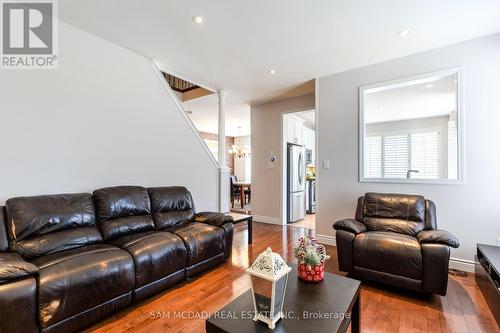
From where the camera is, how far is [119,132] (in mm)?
2990

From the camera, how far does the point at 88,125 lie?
271cm

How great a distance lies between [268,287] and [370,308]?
1.38 m

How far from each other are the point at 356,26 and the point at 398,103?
353 centimetres

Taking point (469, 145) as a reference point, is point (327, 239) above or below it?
below

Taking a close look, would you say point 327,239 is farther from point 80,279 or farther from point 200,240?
point 80,279

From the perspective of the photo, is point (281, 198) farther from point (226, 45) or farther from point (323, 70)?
point (226, 45)

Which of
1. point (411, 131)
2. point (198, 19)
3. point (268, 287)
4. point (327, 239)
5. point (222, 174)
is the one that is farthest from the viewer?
point (411, 131)

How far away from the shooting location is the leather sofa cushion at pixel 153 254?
204 centimetres

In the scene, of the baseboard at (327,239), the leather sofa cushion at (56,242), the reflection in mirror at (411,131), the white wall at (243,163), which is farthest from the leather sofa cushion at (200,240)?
the white wall at (243,163)

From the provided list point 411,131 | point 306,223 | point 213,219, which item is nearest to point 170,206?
point 213,219

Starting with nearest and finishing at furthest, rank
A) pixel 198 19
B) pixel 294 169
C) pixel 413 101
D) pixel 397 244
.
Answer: pixel 397 244
pixel 198 19
pixel 413 101
pixel 294 169

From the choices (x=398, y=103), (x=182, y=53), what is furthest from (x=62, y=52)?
(x=398, y=103)

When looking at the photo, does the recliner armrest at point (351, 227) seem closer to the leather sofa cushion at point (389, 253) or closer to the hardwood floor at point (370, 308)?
the leather sofa cushion at point (389, 253)

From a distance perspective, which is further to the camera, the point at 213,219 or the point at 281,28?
the point at 213,219
